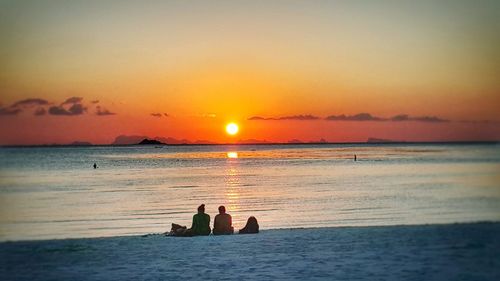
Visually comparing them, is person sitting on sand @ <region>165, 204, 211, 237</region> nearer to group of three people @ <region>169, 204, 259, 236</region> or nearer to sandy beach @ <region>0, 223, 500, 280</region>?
group of three people @ <region>169, 204, 259, 236</region>

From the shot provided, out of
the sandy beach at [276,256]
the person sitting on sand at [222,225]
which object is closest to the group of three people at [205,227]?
the person sitting on sand at [222,225]

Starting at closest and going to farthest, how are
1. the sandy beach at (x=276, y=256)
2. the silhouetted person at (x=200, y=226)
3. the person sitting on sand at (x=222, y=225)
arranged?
the sandy beach at (x=276, y=256) → the silhouetted person at (x=200, y=226) → the person sitting on sand at (x=222, y=225)

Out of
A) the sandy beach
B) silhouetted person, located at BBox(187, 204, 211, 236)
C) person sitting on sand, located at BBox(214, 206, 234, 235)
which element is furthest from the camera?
person sitting on sand, located at BBox(214, 206, 234, 235)

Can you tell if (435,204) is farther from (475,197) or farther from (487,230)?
(487,230)

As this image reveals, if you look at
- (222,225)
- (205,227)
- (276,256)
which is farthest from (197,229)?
(276,256)

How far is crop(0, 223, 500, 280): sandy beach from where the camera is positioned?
1295 centimetres

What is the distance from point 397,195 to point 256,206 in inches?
495

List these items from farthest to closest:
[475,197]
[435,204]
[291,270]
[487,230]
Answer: [475,197] < [435,204] < [487,230] < [291,270]

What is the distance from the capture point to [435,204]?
37750 mm

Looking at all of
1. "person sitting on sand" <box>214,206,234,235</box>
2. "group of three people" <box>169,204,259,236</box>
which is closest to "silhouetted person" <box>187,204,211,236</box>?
"group of three people" <box>169,204,259,236</box>

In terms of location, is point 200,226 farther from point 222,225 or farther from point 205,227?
point 222,225

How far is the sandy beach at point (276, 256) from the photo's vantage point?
510 inches

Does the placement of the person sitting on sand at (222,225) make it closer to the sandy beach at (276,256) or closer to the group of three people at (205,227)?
the group of three people at (205,227)

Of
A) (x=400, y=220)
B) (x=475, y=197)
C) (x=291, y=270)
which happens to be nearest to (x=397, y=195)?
(x=475, y=197)
